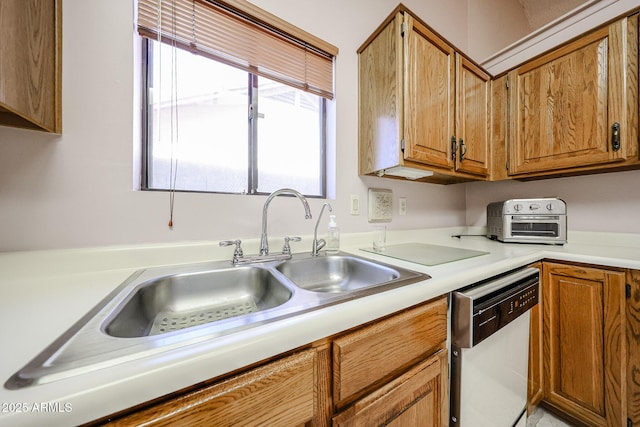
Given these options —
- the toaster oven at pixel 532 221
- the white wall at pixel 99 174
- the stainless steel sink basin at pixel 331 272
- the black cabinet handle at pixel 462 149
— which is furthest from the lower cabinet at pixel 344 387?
the toaster oven at pixel 532 221

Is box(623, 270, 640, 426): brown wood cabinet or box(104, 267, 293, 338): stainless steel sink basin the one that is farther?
box(623, 270, 640, 426): brown wood cabinet

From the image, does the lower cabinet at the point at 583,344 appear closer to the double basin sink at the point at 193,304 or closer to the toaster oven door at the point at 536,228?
the toaster oven door at the point at 536,228

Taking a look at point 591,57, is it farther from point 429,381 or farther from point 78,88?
point 78,88

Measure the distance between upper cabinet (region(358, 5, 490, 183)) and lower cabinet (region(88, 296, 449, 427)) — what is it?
74cm

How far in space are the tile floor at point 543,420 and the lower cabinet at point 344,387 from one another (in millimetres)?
885

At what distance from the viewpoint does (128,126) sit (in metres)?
0.80

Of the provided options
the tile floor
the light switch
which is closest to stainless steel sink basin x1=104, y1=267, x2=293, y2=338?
the light switch

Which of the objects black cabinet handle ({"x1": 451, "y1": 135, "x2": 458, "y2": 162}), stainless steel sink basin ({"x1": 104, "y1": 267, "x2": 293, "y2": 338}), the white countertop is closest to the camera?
the white countertop

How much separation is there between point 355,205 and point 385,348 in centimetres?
83

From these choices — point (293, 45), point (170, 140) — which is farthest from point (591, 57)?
point (170, 140)

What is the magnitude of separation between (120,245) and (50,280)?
7.0 inches

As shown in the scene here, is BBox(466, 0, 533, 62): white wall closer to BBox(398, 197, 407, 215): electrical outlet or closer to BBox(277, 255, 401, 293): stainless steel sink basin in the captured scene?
BBox(398, 197, 407, 215): electrical outlet

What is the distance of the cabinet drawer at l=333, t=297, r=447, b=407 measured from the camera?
469 mm

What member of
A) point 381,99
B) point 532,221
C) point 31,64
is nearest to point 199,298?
point 31,64
